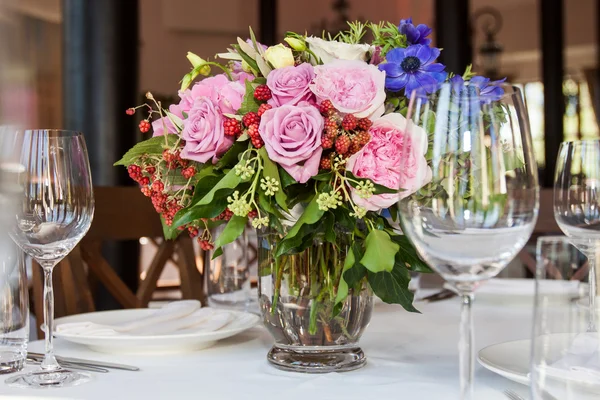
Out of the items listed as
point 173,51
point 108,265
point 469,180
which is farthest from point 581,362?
point 173,51

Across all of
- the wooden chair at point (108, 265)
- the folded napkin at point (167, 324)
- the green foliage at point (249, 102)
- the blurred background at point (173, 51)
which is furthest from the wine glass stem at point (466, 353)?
the blurred background at point (173, 51)

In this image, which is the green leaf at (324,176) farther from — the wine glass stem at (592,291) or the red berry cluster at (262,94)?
the wine glass stem at (592,291)

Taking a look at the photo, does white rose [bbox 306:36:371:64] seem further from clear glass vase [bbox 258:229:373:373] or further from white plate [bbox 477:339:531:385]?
white plate [bbox 477:339:531:385]

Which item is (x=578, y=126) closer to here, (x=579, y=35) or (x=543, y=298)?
(x=579, y=35)

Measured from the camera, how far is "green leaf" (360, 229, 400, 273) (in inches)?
30.6

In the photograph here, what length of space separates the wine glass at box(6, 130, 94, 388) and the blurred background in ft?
4.93

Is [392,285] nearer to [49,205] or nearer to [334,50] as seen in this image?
[334,50]

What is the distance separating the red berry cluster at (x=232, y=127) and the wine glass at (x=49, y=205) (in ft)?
0.49

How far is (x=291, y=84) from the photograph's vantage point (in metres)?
0.82

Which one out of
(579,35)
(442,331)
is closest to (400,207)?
(442,331)

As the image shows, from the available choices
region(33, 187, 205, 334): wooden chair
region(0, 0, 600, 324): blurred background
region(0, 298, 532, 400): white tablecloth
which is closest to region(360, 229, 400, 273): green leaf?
region(0, 298, 532, 400): white tablecloth

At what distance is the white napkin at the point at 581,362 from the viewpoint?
0.47m

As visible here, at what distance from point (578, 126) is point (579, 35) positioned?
128 cm

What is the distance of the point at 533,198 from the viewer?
589 millimetres
